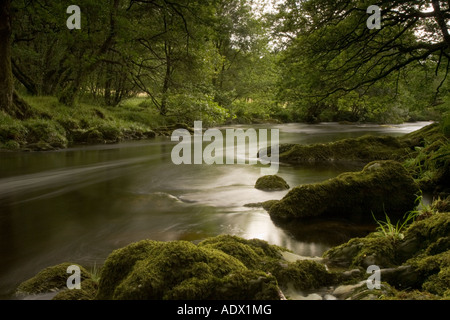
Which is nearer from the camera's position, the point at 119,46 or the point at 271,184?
the point at 271,184

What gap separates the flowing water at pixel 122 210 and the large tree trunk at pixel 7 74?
312cm

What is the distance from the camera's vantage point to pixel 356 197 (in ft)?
18.5

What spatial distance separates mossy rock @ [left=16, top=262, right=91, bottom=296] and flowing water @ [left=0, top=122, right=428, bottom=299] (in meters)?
0.25

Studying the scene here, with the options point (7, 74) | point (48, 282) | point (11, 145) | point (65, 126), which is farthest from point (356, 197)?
point (65, 126)

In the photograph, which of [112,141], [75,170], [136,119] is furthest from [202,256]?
[136,119]

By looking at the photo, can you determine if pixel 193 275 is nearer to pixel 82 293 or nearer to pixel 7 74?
pixel 82 293

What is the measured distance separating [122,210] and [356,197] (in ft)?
15.1

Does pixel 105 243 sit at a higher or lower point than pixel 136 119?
lower

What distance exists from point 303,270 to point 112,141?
1634cm

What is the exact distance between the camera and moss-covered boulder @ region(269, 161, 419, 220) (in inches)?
216

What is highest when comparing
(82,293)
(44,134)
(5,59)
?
(5,59)

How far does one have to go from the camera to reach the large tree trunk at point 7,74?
1202cm

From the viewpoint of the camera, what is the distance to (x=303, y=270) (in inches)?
107

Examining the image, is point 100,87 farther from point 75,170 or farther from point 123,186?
point 123,186
